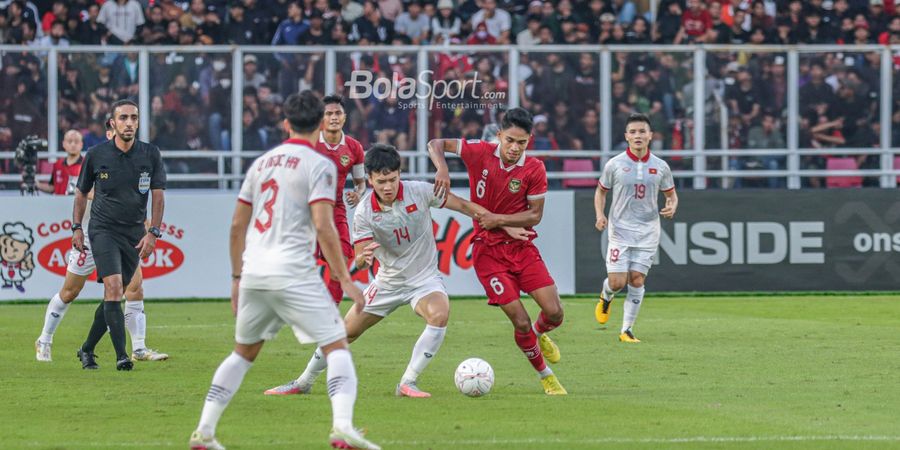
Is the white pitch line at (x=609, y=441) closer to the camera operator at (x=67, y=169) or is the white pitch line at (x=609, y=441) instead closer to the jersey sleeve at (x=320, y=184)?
the jersey sleeve at (x=320, y=184)

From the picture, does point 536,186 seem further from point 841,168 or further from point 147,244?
point 841,168

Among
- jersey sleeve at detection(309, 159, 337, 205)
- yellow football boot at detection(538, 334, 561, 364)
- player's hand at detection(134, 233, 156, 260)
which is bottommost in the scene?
yellow football boot at detection(538, 334, 561, 364)

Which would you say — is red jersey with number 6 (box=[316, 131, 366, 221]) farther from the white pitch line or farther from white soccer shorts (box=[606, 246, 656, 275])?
the white pitch line

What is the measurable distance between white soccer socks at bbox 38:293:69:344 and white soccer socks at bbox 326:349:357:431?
6373mm

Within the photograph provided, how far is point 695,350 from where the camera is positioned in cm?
1437

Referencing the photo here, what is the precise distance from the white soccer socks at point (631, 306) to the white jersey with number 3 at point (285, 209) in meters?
7.86

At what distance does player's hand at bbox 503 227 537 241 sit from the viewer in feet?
38.3

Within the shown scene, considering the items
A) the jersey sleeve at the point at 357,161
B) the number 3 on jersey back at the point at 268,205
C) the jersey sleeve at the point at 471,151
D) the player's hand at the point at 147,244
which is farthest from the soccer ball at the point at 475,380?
the player's hand at the point at 147,244

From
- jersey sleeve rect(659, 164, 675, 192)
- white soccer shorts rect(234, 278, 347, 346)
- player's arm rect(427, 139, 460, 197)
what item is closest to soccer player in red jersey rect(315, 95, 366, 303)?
player's arm rect(427, 139, 460, 197)

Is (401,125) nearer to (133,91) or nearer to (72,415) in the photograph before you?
(133,91)

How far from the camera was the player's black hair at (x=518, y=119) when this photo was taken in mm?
11188

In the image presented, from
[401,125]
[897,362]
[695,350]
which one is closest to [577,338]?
[695,350]

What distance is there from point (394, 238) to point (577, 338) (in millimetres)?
5169

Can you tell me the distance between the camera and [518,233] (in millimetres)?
11688
